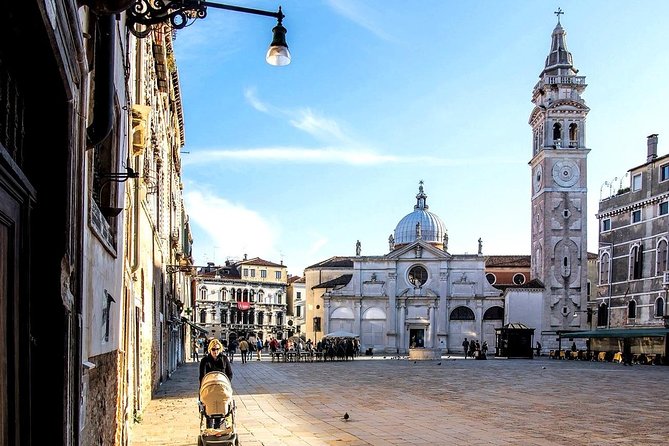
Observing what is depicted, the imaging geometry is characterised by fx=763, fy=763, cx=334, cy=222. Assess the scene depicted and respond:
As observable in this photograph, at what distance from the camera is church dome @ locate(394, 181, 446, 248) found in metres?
69.8

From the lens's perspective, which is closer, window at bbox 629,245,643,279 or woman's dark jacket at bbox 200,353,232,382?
woman's dark jacket at bbox 200,353,232,382

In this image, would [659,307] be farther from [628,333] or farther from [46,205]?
[46,205]

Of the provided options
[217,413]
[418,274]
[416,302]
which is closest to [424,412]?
[217,413]

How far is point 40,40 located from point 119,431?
667 centimetres

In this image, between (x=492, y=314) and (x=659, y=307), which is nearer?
(x=659, y=307)

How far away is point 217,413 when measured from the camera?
9.31m

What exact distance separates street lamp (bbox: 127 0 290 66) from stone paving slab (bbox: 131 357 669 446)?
638 centimetres

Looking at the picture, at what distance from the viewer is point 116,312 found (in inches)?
337

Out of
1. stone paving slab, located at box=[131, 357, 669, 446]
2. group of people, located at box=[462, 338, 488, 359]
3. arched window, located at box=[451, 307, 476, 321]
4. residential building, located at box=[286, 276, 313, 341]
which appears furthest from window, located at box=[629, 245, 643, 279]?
residential building, located at box=[286, 276, 313, 341]

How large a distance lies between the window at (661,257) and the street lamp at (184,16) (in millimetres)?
44180

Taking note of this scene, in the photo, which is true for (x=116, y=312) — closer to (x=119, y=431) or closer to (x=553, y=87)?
(x=119, y=431)

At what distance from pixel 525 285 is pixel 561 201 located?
702 centimetres

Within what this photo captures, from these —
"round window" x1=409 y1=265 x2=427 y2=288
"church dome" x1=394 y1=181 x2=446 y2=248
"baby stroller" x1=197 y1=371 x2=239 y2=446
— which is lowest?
"round window" x1=409 y1=265 x2=427 y2=288

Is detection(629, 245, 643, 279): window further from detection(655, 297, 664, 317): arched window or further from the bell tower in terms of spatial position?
the bell tower
